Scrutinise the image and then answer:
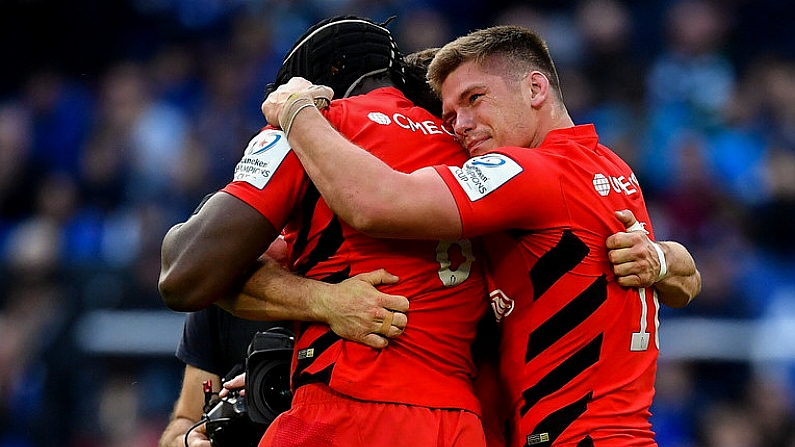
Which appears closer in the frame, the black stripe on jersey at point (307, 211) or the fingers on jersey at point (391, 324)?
the fingers on jersey at point (391, 324)

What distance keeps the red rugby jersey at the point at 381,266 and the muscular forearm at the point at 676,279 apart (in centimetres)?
65

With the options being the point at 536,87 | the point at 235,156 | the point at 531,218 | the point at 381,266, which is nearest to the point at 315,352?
the point at 381,266

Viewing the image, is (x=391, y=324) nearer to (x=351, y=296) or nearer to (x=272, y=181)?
(x=351, y=296)

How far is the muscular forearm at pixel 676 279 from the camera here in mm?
3898

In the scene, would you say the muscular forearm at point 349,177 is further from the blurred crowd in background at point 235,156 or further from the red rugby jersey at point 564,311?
the blurred crowd in background at point 235,156

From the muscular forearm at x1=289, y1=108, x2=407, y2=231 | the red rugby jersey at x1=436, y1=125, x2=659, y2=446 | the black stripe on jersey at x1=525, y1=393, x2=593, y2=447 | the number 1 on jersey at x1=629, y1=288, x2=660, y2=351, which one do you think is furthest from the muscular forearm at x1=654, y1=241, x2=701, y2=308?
the muscular forearm at x1=289, y1=108, x2=407, y2=231

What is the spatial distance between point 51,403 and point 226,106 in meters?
3.04

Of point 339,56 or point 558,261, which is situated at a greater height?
point 339,56

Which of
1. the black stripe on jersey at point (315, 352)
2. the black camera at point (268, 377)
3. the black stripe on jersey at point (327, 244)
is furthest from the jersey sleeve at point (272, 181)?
the black camera at point (268, 377)

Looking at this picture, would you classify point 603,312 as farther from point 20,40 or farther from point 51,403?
point 20,40

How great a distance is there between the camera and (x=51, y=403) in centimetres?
840

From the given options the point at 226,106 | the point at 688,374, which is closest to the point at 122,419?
the point at 226,106

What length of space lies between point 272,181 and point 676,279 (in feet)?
4.63

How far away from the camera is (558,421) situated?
3.56 m
